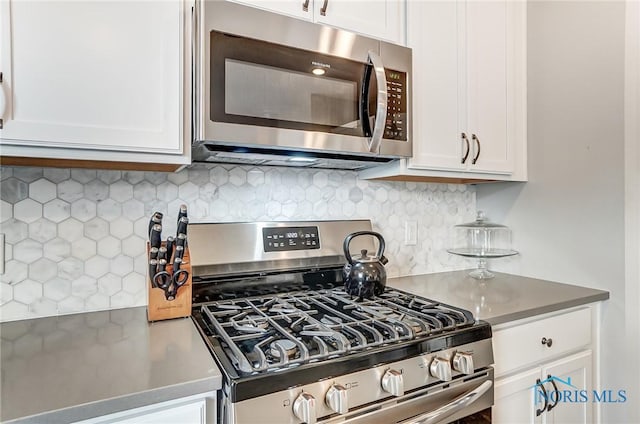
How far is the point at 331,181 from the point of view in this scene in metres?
1.67

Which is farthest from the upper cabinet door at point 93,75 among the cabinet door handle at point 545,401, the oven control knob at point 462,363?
the cabinet door handle at point 545,401

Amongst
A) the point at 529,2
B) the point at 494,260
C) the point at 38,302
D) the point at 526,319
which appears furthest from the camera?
the point at 494,260

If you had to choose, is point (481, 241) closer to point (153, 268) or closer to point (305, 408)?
point (305, 408)

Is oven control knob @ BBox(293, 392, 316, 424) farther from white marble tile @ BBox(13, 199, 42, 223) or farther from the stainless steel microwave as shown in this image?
white marble tile @ BBox(13, 199, 42, 223)

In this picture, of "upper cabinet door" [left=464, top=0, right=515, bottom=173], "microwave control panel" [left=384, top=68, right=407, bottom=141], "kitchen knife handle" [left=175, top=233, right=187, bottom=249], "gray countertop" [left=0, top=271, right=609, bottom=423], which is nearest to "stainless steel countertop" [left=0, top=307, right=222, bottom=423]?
"gray countertop" [left=0, top=271, right=609, bottom=423]

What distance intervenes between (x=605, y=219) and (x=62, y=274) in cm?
204

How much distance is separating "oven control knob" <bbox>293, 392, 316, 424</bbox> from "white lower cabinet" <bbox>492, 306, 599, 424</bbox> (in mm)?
745

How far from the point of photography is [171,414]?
759mm

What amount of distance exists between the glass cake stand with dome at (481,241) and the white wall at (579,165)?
7 centimetres

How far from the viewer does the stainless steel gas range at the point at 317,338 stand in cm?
80

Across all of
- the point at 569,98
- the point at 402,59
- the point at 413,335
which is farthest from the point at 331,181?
the point at 569,98

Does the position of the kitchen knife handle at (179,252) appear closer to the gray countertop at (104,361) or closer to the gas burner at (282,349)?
the gray countertop at (104,361)

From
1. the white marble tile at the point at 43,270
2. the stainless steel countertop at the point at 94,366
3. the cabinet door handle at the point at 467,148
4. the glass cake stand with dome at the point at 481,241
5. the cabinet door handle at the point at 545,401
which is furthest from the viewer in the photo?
the glass cake stand with dome at the point at 481,241

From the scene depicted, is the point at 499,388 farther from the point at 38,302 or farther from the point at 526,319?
the point at 38,302
